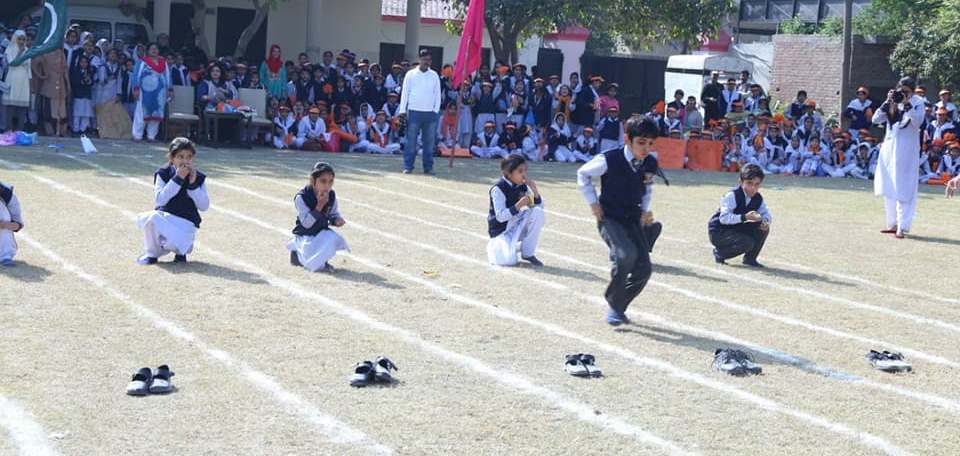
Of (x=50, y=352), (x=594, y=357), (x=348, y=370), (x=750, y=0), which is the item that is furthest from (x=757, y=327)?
(x=750, y=0)

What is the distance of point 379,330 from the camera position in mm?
8672

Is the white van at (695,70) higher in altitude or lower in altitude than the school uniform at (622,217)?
higher

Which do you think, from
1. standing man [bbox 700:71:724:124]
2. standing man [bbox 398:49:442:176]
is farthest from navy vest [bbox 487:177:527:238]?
standing man [bbox 700:71:724:124]

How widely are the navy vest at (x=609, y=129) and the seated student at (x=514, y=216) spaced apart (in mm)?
13904

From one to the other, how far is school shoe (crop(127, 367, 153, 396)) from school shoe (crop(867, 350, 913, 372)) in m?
4.31

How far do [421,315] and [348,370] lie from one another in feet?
5.74

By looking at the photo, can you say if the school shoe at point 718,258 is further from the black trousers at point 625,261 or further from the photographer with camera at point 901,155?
the photographer with camera at point 901,155

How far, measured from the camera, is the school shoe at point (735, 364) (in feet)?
25.8

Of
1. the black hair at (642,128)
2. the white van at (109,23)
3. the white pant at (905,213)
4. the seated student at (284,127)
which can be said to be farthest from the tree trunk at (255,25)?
the black hair at (642,128)

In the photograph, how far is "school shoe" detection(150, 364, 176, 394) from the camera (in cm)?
683

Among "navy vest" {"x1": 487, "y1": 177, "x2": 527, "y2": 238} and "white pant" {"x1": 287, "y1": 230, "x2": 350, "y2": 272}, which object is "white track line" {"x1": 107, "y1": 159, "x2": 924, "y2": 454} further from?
"white pant" {"x1": 287, "y1": 230, "x2": 350, "y2": 272}

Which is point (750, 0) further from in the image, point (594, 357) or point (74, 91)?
point (594, 357)

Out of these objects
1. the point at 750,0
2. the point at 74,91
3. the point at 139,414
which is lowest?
the point at 139,414

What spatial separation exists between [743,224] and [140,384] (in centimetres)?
710
